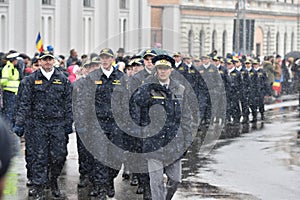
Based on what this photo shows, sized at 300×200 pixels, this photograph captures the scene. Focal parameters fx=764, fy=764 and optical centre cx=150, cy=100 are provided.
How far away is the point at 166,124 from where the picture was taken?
26.3ft

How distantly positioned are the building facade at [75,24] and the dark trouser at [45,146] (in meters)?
16.1

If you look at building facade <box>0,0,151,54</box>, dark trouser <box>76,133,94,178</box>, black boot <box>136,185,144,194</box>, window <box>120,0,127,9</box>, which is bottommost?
black boot <box>136,185,144,194</box>

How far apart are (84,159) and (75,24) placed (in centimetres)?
1976

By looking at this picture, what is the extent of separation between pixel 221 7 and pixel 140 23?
47.1 feet

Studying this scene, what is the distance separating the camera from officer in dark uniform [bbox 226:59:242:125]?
736 inches

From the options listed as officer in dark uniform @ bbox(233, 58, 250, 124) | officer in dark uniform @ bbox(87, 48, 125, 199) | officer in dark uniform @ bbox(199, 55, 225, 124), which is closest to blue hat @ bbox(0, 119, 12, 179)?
officer in dark uniform @ bbox(87, 48, 125, 199)

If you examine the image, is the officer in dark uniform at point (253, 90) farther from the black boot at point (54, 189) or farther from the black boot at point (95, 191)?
the black boot at point (54, 189)

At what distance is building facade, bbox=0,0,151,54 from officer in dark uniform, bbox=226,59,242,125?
8.54 meters

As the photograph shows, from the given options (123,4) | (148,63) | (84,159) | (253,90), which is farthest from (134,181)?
(123,4)

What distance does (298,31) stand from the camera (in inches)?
2482

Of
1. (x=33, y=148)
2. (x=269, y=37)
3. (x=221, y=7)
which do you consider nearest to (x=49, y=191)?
(x=33, y=148)

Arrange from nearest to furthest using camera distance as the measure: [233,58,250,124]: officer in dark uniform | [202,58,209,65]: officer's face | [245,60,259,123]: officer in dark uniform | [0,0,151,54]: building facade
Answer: [202,58,209,65]: officer's face < [233,58,250,124]: officer in dark uniform < [245,60,259,123]: officer in dark uniform < [0,0,151,54]: building facade

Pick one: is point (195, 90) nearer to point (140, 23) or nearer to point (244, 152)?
point (244, 152)

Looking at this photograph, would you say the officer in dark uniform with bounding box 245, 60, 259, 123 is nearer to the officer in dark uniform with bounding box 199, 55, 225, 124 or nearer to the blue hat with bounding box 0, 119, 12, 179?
the officer in dark uniform with bounding box 199, 55, 225, 124
